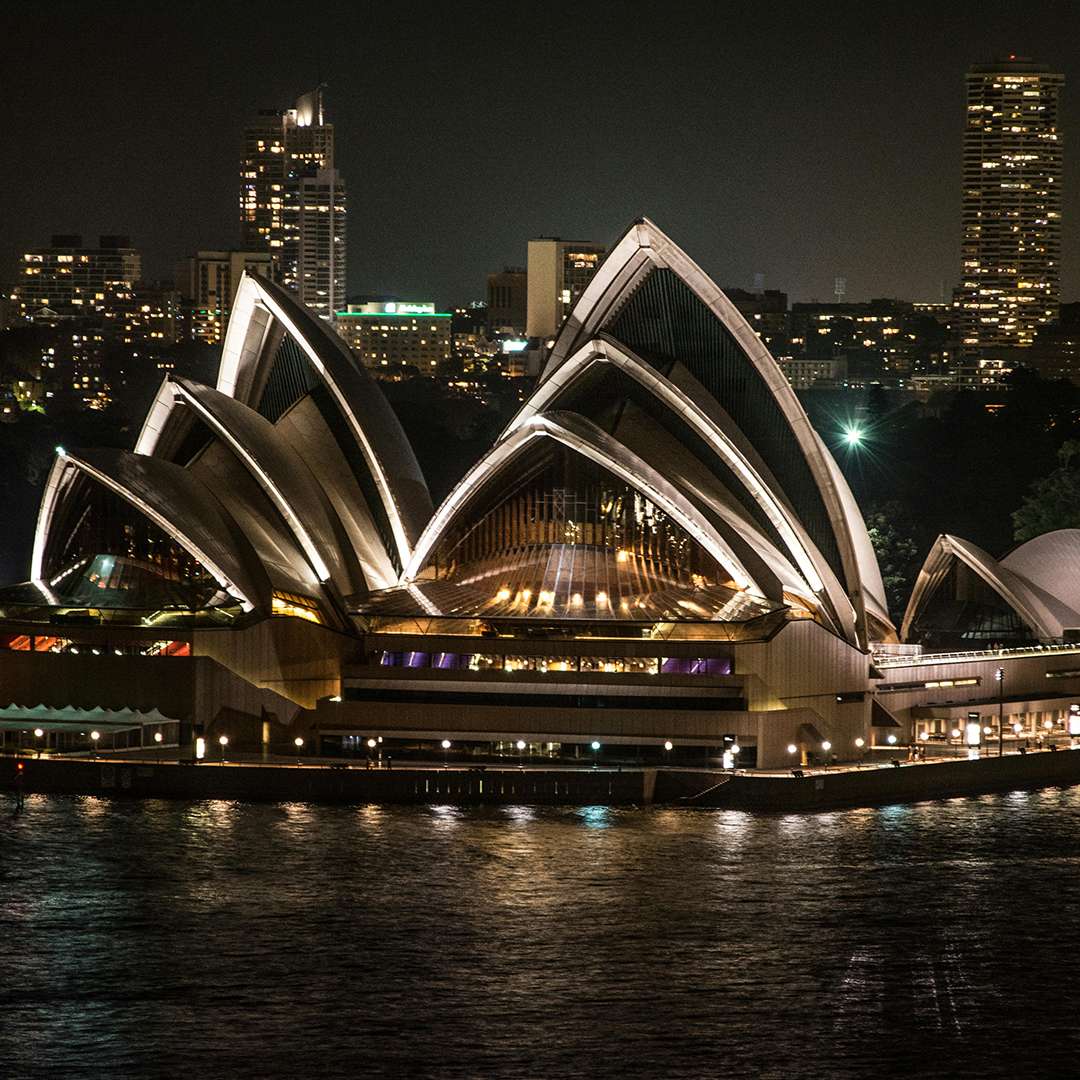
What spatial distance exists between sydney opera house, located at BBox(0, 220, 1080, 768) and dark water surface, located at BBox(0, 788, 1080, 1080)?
4.79 m

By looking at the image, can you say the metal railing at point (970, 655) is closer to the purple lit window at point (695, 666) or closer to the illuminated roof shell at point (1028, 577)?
the illuminated roof shell at point (1028, 577)

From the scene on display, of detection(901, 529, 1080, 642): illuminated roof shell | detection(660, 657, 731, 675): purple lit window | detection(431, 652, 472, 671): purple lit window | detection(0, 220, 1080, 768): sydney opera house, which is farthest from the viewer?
detection(901, 529, 1080, 642): illuminated roof shell

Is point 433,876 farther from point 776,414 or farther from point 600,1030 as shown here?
point 776,414

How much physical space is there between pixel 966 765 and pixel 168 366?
418ft

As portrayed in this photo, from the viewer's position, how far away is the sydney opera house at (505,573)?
6456 cm

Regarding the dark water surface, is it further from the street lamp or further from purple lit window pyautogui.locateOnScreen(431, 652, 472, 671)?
the street lamp

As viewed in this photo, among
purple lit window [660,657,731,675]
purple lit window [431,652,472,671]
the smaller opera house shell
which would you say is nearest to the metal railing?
the smaller opera house shell

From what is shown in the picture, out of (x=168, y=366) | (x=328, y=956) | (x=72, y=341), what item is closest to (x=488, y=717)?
(x=328, y=956)

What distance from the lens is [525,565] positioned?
68562mm

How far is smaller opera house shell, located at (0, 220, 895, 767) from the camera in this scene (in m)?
64.6

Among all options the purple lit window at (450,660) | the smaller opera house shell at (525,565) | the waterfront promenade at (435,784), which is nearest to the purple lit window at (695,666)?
the smaller opera house shell at (525,565)

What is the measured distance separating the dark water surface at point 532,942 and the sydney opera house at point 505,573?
4.79 metres

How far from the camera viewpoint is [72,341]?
200 m

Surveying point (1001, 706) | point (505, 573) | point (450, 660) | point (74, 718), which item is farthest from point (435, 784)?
point (1001, 706)
